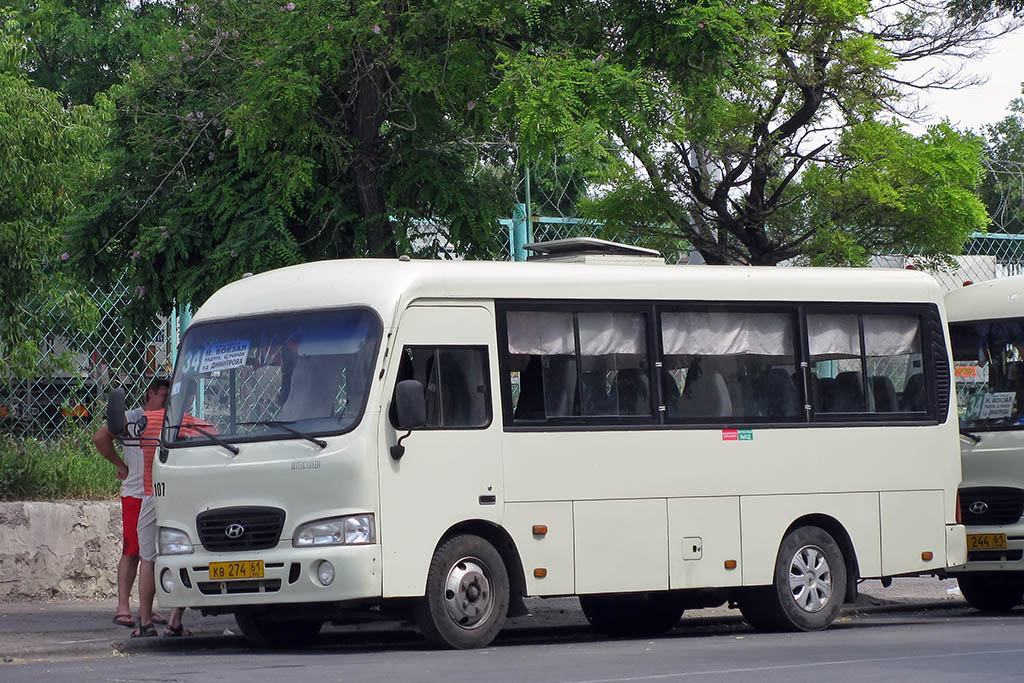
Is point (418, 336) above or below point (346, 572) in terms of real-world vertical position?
above

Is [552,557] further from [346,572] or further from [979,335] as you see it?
[979,335]

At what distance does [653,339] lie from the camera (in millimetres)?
13109

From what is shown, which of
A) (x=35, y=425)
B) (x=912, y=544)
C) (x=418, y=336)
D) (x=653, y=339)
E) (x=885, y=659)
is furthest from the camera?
(x=35, y=425)

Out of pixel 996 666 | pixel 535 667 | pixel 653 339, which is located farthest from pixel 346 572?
pixel 996 666

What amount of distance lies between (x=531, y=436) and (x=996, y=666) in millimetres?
3724

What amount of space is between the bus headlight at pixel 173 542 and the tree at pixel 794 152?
200 inches

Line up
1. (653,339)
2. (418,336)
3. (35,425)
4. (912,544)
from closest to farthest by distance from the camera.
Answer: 1. (418,336)
2. (653,339)
3. (912,544)
4. (35,425)

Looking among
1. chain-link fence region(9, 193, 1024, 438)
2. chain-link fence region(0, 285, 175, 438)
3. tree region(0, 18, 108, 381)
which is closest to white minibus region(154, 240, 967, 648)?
chain-link fence region(9, 193, 1024, 438)

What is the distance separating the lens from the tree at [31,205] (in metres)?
15.1

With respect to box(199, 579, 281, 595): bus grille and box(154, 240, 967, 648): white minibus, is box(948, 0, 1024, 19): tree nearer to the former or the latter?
box(154, 240, 967, 648): white minibus

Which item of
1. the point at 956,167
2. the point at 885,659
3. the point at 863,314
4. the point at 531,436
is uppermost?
the point at 956,167

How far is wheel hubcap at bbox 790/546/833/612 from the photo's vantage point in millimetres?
13586

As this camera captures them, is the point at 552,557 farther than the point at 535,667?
Yes

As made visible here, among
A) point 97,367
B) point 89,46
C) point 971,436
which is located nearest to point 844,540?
point 971,436
